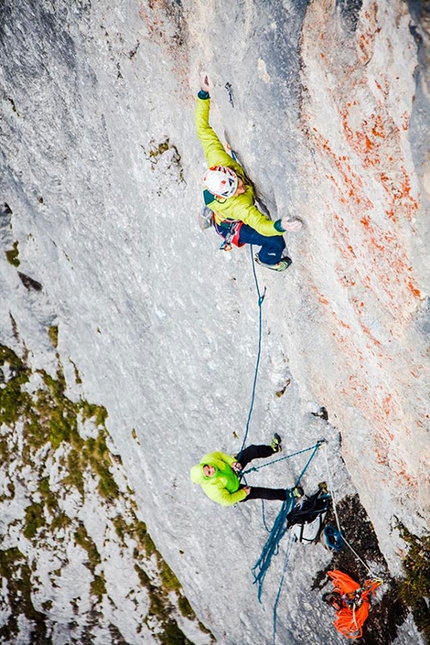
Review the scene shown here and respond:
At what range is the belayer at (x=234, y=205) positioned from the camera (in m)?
6.94

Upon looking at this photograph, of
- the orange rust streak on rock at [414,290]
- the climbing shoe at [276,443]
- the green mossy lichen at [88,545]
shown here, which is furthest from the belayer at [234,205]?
the green mossy lichen at [88,545]

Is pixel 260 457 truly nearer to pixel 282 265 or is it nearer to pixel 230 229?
pixel 282 265

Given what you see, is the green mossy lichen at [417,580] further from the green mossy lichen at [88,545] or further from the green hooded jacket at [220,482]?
the green mossy lichen at [88,545]

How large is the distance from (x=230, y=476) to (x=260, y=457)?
86 cm

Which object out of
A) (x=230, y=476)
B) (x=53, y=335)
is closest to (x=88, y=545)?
(x=53, y=335)

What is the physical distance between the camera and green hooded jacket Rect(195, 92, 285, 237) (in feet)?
23.5

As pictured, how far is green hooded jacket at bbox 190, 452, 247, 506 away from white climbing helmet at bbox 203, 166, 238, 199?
5469mm

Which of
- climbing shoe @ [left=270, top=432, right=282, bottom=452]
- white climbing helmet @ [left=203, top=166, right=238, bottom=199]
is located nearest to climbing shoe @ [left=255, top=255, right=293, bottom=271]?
white climbing helmet @ [left=203, top=166, right=238, bottom=199]

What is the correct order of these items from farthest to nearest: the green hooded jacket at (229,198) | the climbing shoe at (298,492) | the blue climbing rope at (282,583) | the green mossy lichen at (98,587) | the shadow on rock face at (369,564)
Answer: the green mossy lichen at (98,587)
the blue climbing rope at (282,583)
the climbing shoe at (298,492)
the shadow on rock face at (369,564)
the green hooded jacket at (229,198)

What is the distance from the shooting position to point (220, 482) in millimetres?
9758

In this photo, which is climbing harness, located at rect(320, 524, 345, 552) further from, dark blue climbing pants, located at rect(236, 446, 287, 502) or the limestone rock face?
dark blue climbing pants, located at rect(236, 446, 287, 502)

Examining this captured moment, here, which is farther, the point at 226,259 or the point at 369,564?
the point at 369,564

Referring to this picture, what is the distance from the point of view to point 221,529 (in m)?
13.0

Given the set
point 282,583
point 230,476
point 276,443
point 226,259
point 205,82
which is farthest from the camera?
point 282,583
